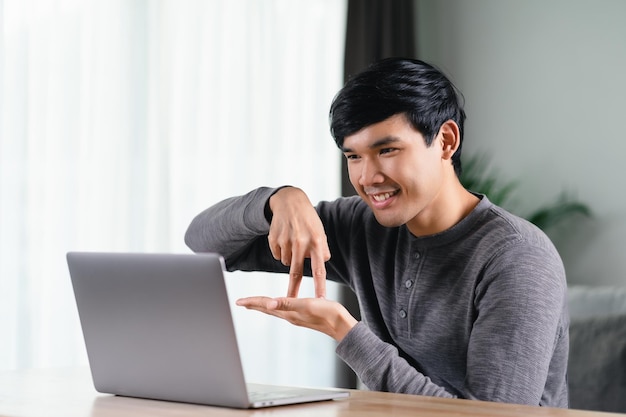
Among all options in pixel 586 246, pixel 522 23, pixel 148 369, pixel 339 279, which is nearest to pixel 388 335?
pixel 339 279

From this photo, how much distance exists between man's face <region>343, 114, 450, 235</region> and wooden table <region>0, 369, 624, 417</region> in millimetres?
512

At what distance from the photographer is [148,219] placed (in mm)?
3166

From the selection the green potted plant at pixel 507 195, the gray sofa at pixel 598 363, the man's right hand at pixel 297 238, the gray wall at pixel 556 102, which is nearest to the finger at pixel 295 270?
the man's right hand at pixel 297 238

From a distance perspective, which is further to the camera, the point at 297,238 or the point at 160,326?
the point at 297,238

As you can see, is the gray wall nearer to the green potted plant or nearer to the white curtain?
the green potted plant

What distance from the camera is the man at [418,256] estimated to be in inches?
57.8

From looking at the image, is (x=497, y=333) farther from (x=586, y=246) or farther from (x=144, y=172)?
(x=586, y=246)

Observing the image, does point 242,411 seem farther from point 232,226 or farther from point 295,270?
point 232,226

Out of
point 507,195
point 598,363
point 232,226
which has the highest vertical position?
point 232,226

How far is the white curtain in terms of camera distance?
2.79m

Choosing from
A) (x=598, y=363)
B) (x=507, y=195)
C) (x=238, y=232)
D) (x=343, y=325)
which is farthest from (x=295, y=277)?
(x=507, y=195)

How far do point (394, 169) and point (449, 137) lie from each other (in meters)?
0.19

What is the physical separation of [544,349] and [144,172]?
6.41 feet

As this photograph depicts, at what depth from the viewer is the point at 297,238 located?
1570mm
